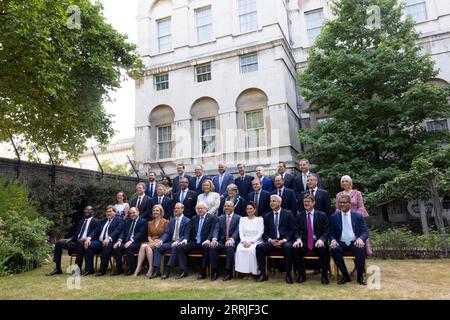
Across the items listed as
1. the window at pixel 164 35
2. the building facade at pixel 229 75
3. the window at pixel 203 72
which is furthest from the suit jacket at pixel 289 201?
the window at pixel 164 35

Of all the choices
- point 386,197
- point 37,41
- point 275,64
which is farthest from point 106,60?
point 386,197

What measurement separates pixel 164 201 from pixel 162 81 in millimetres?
14940

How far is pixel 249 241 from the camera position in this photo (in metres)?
7.43

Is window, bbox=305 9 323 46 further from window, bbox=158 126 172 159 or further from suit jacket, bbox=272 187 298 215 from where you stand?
suit jacket, bbox=272 187 298 215

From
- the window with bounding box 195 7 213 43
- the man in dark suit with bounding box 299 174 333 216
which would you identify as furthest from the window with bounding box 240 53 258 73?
the man in dark suit with bounding box 299 174 333 216

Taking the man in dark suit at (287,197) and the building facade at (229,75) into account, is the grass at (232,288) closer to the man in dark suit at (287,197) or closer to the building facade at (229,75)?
the man in dark suit at (287,197)

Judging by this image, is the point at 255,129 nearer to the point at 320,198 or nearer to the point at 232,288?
the point at 320,198

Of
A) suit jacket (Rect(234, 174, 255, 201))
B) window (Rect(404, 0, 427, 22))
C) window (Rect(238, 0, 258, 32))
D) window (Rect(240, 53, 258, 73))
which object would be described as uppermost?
window (Rect(238, 0, 258, 32))

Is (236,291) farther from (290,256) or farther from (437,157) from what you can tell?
(437,157)

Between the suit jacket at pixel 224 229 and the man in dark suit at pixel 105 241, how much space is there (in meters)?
2.71

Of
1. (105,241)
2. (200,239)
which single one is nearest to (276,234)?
(200,239)

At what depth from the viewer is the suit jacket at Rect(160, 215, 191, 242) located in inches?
318

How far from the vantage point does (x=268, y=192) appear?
850 cm

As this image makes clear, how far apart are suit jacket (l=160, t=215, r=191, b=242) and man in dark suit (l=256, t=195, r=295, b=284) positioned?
1872 millimetres
